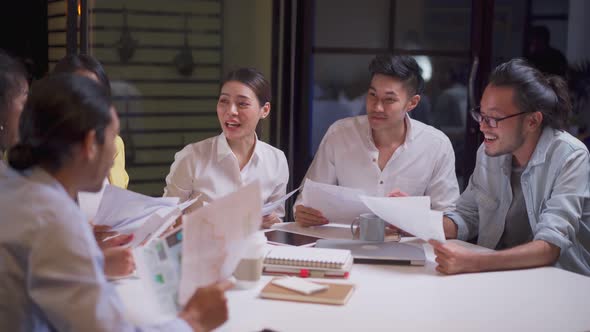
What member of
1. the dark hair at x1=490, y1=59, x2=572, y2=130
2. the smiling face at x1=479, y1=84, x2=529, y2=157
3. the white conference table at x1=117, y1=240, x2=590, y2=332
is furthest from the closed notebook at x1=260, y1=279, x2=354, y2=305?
the dark hair at x1=490, y1=59, x2=572, y2=130

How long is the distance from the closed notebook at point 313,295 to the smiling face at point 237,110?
112 centimetres

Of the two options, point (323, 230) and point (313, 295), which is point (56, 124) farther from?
point (323, 230)

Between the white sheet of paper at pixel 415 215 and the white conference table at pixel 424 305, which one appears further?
the white sheet of paper at pixel 415 215

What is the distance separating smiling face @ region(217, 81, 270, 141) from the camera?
9.27ft

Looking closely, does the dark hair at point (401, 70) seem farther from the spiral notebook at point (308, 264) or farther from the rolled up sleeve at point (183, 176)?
the spiral notebook at point (308, 264)

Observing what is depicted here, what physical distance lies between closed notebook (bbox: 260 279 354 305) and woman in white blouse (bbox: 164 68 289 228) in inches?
38.0

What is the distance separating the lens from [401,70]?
113 inches

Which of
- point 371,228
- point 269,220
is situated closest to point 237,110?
point 269,220

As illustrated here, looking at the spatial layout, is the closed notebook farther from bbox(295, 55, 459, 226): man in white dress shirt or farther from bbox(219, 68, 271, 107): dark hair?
bbox(219, 68, 271, 107): dark hair

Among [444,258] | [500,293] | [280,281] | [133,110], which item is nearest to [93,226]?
[280,281]

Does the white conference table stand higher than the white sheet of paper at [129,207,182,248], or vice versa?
the white sheet of paper at [129,207,182,248]

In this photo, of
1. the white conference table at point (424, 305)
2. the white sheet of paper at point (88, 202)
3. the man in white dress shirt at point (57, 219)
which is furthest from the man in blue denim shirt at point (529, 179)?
the man in white dress shirt at point (57, 219)

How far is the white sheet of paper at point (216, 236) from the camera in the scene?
140 centimetres

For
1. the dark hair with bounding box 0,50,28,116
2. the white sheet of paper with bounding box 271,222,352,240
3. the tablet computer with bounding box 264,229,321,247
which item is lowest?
the white sheet of paper with bounding box 271,222,352,240
